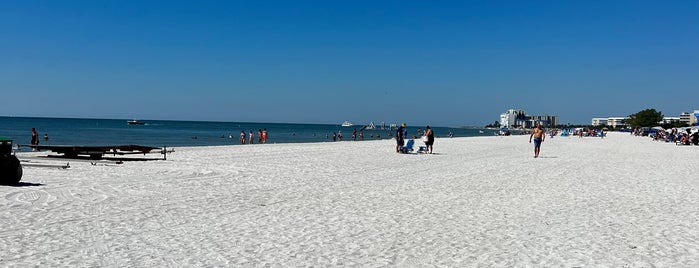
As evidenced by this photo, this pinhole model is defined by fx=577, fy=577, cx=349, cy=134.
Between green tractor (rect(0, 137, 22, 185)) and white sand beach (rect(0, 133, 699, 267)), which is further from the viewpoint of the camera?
green tractor (rect(0, 137, 22, 185))

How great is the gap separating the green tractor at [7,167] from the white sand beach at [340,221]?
1.28 ft

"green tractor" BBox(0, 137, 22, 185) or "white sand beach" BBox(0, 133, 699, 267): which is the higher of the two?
"green tractor" BBox(0, 137, 22, 185)

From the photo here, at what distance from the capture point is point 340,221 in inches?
274

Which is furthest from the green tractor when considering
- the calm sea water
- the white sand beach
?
the calm sea water

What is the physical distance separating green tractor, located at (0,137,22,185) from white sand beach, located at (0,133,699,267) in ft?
1.28

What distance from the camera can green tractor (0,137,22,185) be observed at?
9.48 m

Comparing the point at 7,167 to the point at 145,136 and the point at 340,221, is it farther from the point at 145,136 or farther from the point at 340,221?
the point at 145,136

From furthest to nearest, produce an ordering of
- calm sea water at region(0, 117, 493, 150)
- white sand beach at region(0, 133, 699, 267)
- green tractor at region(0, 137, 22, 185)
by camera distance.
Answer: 1. calm sea water at region(0, 117, 493, 150)
2. green tractor at region(0, 137, 22, 185)
3. white sand beach at region(0, 133, 699, 267)

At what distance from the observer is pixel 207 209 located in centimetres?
772

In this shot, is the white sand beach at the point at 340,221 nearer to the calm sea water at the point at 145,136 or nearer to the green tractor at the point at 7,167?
the green tractor at the point at 7,167

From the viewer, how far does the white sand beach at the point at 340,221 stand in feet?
16.8

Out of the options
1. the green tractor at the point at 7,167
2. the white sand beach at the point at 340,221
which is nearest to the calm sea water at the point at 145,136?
the green tractor at the point at 7,167

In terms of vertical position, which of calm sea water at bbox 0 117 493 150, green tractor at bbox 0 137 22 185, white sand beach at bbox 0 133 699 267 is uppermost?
green tractor at bbox 0 137 22 185

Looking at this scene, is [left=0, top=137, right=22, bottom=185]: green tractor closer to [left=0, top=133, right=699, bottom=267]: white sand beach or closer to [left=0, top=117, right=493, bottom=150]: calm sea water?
[left=0, top=133, right=699, bottom=267]: white sand beach
